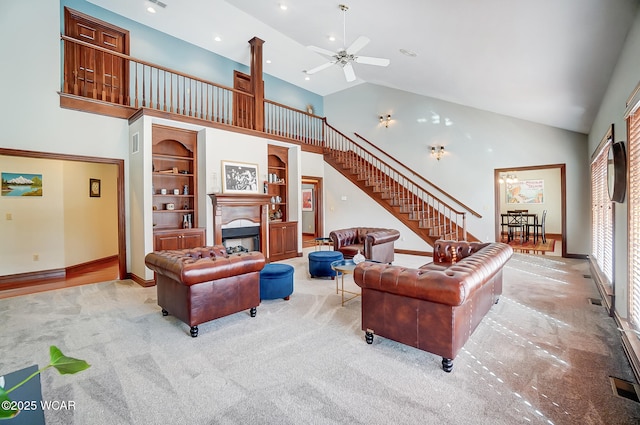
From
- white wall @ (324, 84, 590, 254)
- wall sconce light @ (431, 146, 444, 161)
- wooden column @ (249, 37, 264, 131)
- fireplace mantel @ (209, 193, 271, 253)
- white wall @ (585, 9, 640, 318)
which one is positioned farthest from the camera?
wall sconce light @ (431, 146, 444, 161)

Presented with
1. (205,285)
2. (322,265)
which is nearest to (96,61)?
(205,285)

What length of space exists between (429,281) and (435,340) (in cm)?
49

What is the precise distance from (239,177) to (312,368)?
15.9 ft

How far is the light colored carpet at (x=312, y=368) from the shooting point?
6.38 feet

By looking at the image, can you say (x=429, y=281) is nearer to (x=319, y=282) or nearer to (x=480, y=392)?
(x=480, y=392)

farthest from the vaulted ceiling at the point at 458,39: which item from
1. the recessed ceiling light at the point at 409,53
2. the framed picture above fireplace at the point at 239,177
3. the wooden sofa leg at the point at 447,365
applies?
the framed picture above fireplace at the point at 239,177

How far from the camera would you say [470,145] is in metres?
7.82

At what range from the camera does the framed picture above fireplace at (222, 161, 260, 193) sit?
6261mm

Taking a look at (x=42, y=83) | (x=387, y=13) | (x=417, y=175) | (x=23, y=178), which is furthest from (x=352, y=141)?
(x=23, y=178)

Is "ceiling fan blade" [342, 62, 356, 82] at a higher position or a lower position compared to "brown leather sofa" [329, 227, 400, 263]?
higher

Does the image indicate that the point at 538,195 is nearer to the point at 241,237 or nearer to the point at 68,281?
the point at 241,237

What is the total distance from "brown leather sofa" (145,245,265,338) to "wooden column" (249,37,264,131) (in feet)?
14.6

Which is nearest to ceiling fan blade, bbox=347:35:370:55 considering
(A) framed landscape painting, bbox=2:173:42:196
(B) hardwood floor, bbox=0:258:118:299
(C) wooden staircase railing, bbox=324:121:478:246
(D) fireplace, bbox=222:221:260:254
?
(C) wooden staircase railing, bbox=324:121:478:246

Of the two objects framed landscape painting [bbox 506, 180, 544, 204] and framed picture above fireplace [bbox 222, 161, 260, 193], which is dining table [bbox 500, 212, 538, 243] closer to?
framed landscape painting [bbox 506, 180, 544, 204]
